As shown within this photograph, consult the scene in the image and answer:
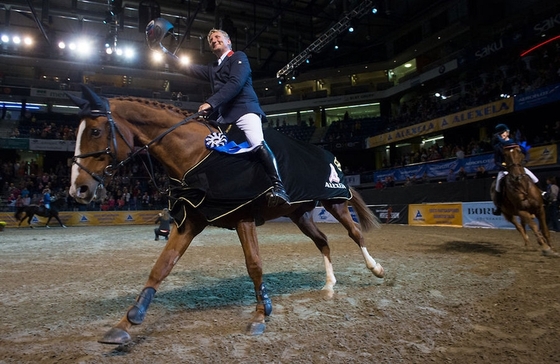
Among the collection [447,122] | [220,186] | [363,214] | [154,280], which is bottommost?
[154,280]

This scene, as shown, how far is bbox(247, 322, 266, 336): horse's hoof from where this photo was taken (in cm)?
299

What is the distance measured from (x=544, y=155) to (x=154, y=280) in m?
17.2

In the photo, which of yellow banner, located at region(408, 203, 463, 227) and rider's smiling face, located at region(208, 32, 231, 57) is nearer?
rider's smiling face, located at region(208, 32, 231, 57)

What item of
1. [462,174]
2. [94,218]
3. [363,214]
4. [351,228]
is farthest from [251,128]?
[94,218]

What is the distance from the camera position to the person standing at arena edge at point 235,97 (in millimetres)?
3371

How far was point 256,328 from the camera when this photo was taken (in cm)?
302

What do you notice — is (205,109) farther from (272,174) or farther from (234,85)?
(272,174)

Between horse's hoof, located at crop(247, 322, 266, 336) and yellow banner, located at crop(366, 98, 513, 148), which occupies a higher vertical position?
yellow banner, located at crop(366, 98, 513, 148)

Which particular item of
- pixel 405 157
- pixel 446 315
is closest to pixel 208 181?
pixel 446 315

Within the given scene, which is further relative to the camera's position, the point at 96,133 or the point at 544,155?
the point at 544,155

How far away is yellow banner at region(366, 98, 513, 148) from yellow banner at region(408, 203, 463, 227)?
8437 millimetres

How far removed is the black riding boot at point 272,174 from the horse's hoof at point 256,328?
43.9 inches

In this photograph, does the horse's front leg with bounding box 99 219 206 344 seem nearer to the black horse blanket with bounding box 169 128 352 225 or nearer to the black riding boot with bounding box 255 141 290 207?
the black horse blanket with bounding box 169 128 352 225

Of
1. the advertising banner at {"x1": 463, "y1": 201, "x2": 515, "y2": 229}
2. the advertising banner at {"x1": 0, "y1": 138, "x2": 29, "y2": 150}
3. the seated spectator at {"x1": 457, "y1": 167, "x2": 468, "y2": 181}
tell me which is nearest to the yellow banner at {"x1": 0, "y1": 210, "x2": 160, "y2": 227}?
the advertising banner at {"x1": 0, "y1": 138, "x2": 29, "y2": 150}
